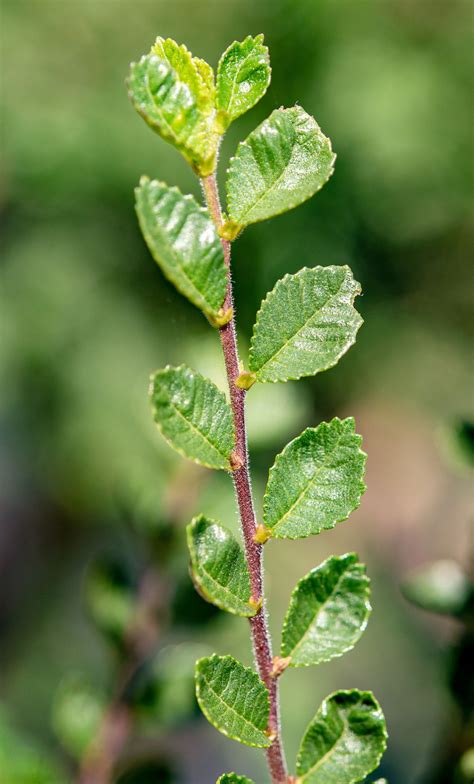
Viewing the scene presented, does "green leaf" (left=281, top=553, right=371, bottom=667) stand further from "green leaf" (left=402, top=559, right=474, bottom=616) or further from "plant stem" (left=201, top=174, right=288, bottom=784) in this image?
"green leaf" (left=402, top=559, right=474, bottom=616)

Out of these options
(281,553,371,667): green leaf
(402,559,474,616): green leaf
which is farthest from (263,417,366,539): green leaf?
(402,559,474,616): green leaf

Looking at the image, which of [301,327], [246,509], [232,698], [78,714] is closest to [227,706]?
[232,698]

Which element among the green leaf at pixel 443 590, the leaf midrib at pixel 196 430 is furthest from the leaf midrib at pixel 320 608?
the green leaf at pixel 443 590

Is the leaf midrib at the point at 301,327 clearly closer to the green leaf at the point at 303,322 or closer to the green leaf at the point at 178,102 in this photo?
the green leaf at the point at 303,322

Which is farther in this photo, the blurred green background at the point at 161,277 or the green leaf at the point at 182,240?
the blurred green background at the point at 161,277

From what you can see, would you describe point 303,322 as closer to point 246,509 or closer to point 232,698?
point 246,509

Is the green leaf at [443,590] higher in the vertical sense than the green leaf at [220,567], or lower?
lower
